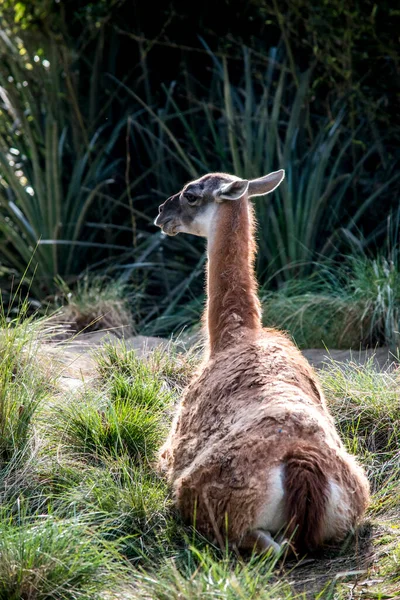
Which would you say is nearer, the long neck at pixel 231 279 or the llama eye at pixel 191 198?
the long neck at pixel 231 279

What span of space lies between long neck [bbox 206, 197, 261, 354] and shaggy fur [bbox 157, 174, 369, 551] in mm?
14

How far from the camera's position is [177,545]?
4.40 meters

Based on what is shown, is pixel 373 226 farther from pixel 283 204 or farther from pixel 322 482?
pixel 322 482

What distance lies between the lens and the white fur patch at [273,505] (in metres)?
3.92

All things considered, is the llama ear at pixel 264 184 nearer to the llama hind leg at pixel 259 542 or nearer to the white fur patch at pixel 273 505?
the white fur patch at pixel 273 505

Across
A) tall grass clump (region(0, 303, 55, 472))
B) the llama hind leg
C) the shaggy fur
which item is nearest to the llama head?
the shaggy fur

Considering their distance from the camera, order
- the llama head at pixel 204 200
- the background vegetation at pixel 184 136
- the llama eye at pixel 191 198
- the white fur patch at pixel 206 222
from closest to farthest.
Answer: the llama head at pixel 204 200 < the white fur patch at pixel 206 222 < the llama eye at pixel 191 198 < the background vegetation at pixel 184 136

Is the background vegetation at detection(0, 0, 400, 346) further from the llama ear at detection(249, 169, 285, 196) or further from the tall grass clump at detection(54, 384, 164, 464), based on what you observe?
the tall grass clump at detection(54, 384, 164, 464)

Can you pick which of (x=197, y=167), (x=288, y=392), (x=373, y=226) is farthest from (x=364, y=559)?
(x=197, y=167)

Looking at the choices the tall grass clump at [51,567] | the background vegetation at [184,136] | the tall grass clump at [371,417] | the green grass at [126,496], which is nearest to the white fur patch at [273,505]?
the green grass at [126,496]

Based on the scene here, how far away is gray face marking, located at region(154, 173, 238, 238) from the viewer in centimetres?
569

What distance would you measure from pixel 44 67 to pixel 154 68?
4.43 feet

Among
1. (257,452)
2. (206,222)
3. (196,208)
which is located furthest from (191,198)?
(257,452)

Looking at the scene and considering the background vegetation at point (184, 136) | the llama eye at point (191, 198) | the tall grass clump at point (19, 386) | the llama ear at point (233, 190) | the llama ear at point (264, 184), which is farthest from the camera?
the background vegetation at point (184, 136)
